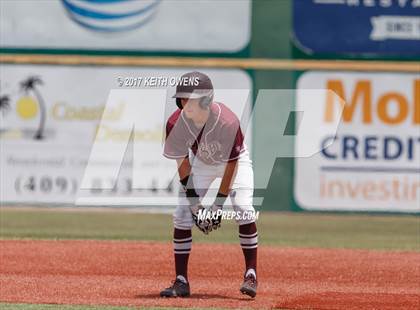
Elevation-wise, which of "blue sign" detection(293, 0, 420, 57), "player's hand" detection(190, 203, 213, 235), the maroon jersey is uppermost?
the maroon jersey

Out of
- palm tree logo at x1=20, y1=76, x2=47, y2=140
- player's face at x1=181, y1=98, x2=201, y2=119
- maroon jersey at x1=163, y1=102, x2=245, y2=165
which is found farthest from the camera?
palm tree logo at x1=20, y1=76, x2=47, y2=140

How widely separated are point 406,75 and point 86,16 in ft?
19.6

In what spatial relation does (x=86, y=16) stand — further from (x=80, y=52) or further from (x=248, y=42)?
(x=248, y=42)

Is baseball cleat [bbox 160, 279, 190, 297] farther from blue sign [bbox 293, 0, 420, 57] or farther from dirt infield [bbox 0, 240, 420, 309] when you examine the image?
blue sign [bbox 293, 0, 420, 57]

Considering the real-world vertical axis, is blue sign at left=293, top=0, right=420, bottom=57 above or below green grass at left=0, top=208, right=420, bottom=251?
above

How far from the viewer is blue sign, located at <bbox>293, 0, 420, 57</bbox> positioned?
807 inches

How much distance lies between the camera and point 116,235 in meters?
16.7

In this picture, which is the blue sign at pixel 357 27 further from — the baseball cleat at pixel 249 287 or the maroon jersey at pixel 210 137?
the baseball cleat at pixel 249 287

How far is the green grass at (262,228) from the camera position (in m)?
16.3

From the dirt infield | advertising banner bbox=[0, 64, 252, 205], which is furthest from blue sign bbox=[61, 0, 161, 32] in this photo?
the dirt infield

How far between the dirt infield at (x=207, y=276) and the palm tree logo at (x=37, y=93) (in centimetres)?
555

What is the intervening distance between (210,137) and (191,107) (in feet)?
1.14

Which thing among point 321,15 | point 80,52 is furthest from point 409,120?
point 80,52

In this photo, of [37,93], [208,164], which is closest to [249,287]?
[208,164]
